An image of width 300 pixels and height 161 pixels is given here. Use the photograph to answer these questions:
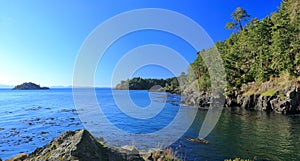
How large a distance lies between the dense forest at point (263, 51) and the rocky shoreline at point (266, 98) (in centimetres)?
272

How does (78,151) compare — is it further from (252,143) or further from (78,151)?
(252,143)

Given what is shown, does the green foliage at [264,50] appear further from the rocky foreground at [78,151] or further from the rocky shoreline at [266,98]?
the rocky foreground at [78,151]

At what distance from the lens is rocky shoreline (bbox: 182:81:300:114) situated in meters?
46.2

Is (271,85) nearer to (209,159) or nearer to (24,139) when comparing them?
(209,159)

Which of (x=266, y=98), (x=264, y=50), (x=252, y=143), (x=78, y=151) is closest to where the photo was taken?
(x=78, y=151)

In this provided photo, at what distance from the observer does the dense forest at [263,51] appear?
1975 inches

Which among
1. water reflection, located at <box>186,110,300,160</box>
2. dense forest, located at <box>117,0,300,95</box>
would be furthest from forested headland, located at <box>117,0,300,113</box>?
water reflection, located at <box>186,110,300,160</box>

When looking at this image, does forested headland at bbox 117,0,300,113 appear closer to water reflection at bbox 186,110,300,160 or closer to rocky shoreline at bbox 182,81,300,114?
rocky shoreline at bbox 182,81,300,114

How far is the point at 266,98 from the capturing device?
5306cm

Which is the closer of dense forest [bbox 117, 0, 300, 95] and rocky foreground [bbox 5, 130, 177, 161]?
rocky foreground [bbox 5, 130, 177, 161]

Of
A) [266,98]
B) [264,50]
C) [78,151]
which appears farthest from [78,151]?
[264,50]

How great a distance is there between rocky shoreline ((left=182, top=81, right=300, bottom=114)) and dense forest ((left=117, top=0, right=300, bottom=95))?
2718mm

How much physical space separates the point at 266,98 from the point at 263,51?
15988 millimetres

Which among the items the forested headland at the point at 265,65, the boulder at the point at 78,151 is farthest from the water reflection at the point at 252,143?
the forested headland at the point at 265,65
